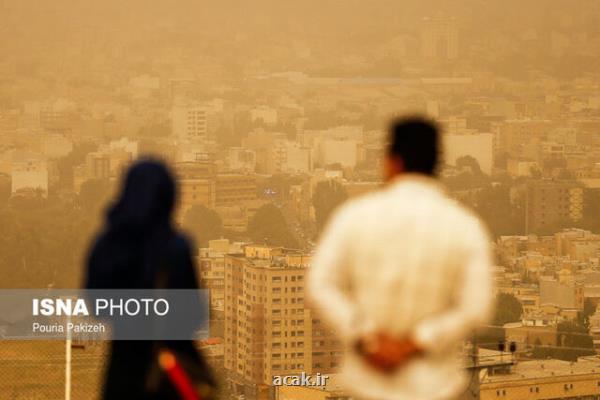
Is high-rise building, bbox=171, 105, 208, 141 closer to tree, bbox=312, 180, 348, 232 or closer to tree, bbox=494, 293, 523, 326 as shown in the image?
tree, bbox=312, 180, 348, 232

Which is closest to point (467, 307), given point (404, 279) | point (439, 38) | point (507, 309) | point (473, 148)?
point (404, 279)

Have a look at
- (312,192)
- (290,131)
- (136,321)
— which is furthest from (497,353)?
(290,131)

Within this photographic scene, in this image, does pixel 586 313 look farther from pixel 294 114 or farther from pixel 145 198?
pixel 145 198

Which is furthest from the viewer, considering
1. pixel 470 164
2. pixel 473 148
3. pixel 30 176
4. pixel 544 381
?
pixel 473 148

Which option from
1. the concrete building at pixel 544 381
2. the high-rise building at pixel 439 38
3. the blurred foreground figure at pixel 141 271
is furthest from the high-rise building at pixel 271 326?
the blurred foreground figure at pixel 141 271

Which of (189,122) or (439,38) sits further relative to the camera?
(439,38)

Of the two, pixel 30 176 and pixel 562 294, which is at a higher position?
pixel 30 176

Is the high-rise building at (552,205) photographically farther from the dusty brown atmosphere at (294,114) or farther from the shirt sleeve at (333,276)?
the shirt sleeve at (333,276)

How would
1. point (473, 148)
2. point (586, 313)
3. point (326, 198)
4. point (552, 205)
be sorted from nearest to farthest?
Result: point (586, 313), point (326, 198), point (552, 205), point (473, 148)
